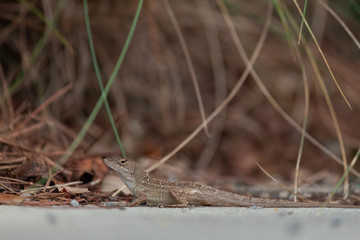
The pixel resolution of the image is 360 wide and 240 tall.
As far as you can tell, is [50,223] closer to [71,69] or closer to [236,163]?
[71,69]

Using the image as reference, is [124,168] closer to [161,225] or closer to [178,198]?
[178,198]

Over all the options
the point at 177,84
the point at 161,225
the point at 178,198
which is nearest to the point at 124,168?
the point at 178,198

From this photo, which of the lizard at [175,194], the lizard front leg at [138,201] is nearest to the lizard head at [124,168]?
the lizard at [175,194]

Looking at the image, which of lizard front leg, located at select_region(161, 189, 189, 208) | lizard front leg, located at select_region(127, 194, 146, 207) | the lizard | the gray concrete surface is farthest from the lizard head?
the gray concrete surface

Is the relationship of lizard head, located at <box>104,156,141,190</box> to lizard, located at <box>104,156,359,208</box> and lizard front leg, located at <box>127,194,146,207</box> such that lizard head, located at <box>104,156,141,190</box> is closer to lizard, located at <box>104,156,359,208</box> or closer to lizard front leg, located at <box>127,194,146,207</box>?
lizard, located at <box>104,156,359,208</box>

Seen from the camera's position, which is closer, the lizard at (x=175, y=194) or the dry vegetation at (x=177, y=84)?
the lizard at (x=175, y=194)

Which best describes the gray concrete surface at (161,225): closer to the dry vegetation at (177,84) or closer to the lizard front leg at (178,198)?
the lizard front leg at (178,198)

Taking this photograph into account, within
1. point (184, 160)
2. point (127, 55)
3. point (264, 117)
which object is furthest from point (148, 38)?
point (264, 117)
